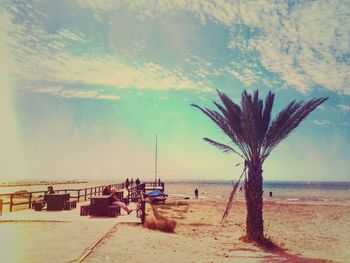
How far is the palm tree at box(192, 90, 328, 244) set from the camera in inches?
531

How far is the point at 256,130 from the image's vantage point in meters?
13.5

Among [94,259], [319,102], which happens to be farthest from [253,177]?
[94,259]

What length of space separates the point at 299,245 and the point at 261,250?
3424mm

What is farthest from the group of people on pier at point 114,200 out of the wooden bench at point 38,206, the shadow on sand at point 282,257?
the shadow on sand at point 282,257

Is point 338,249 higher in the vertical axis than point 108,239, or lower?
lower

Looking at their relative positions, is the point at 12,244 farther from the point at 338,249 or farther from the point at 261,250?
the point at 338,249

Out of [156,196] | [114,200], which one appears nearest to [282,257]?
[114,200]

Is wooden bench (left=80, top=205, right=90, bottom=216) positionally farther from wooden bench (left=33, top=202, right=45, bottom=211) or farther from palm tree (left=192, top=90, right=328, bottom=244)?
palm tree (left=192, top=90, right=328, bottom=244)

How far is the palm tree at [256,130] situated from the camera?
1348 cm

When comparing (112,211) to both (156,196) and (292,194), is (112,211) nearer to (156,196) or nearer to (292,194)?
(156,196)

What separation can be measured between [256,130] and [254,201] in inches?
119

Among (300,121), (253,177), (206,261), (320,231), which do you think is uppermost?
(300,121)

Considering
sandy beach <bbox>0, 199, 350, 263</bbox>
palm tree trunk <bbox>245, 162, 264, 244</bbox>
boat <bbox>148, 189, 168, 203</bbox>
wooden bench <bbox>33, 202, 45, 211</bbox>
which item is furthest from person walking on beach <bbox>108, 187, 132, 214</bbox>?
boat <bbox>148, 189, 168, 203</bbox>

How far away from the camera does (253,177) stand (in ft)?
45.6
